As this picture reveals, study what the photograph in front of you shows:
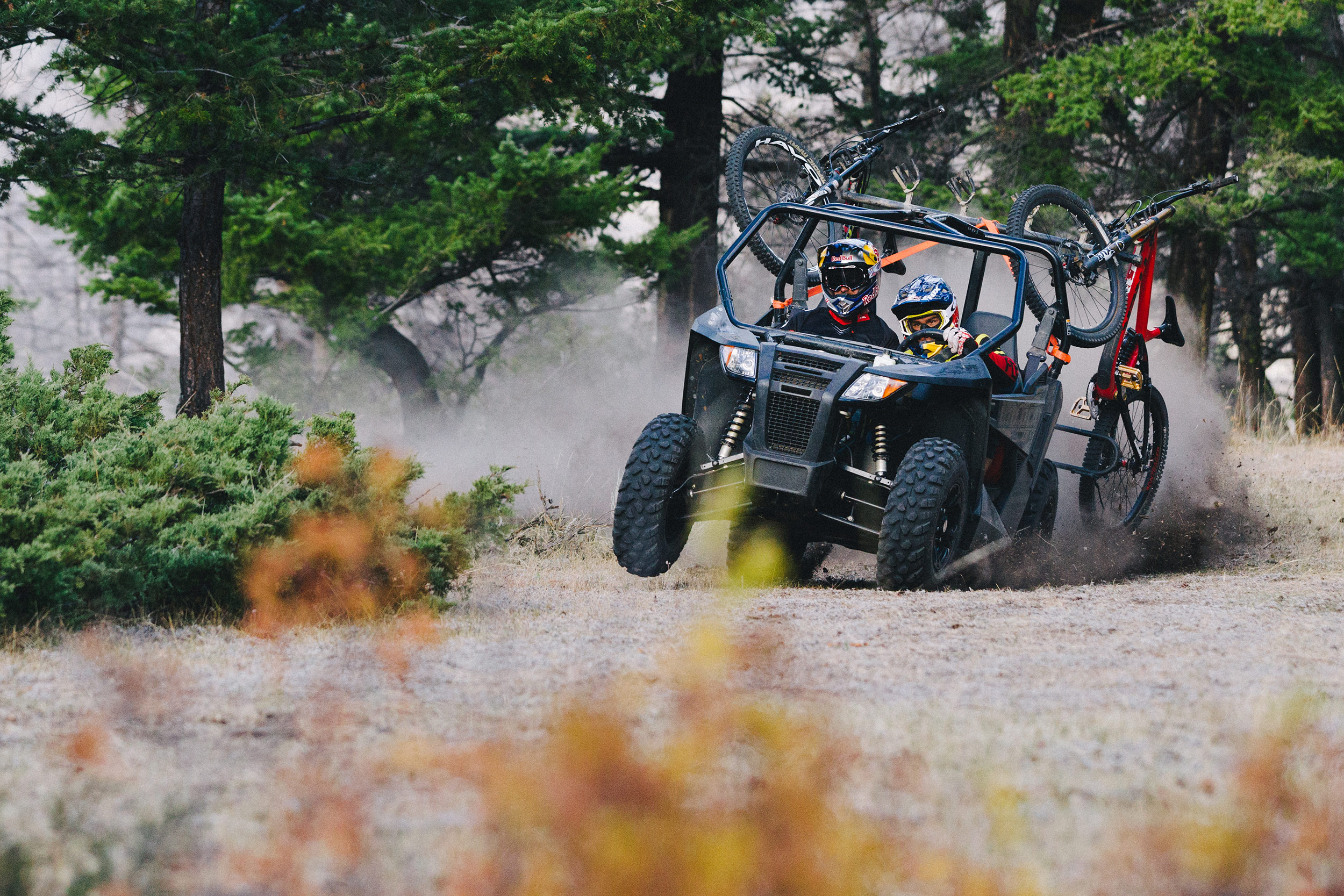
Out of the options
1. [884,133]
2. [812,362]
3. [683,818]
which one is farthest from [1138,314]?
[683,818]

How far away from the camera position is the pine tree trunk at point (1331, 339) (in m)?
25.4

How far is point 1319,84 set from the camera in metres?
18.1

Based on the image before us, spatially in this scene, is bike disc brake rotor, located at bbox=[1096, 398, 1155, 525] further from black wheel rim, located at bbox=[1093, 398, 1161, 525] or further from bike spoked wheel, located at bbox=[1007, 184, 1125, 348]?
bike spoked wheel, located at bbox=[1007, 184, 1125, 348]

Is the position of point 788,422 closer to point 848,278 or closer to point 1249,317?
point 848,278

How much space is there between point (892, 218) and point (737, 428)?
211 centimetres

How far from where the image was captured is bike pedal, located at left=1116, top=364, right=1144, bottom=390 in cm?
998

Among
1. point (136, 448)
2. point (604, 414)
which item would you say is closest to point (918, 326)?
point (136, 448)

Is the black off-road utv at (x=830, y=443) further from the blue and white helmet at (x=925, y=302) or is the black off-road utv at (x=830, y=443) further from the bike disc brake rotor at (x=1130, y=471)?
the bike disc brake rotor at (x=1130, y=471)

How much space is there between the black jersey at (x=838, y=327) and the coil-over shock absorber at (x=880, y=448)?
817mm

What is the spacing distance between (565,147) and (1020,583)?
41.8 ft

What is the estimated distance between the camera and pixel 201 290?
10.7 m

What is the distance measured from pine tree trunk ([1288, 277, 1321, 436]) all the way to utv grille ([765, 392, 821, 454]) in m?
20.6

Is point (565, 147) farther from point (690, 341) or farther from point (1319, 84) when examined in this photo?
point (690, 341)

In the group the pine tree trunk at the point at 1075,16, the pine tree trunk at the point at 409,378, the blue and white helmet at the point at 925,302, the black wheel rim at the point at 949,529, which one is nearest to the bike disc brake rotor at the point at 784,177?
the blue and white helmet at the point at 925,302
